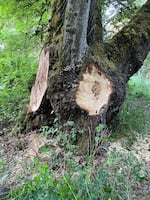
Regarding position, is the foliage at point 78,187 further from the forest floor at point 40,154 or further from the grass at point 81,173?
the forest floor at point 40,154

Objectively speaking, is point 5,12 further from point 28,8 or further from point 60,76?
point 60,76

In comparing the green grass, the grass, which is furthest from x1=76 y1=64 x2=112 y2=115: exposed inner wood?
the green grass

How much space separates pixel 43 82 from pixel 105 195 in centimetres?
206

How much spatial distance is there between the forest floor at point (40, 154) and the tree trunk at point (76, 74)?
1.19 feet

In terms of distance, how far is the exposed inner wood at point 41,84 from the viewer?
3.87 metres

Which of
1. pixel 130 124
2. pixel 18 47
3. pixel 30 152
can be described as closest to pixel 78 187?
pixel 30 152

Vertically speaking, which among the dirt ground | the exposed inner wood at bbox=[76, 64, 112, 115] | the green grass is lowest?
the dirt ground

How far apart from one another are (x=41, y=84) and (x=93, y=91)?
2.55ft

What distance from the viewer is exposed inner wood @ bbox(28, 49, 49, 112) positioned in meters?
3.87

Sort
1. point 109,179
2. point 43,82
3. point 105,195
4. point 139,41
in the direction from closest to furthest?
point 105,195, point 109,179, point 43,82, point 139,41

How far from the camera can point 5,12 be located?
4.92m

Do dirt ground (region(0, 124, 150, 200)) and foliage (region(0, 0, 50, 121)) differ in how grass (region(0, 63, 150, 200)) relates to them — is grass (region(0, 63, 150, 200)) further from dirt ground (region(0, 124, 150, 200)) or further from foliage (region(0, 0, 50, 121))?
foliage (region(0, 0, 50, 121))

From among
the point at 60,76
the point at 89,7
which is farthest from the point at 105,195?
the point at 89,7

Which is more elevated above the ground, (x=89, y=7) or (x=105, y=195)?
(x=89, y=7)
